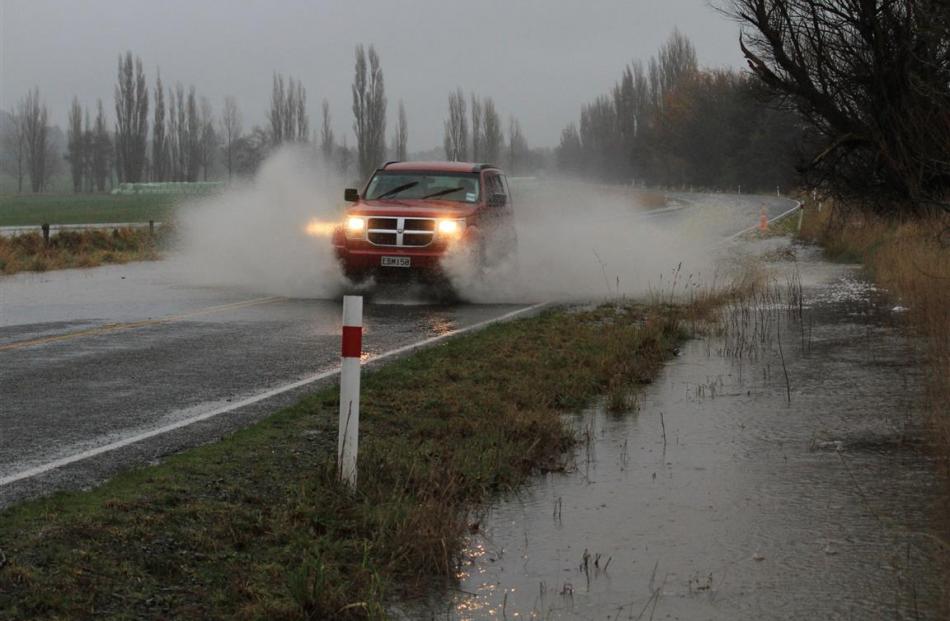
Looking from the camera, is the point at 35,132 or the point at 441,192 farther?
the point at 35,132

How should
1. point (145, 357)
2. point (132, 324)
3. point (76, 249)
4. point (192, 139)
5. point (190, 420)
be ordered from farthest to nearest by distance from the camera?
point (192, 139) < point (76, 249) < point (132, 324) < point (145, 357) < point (190, 420)

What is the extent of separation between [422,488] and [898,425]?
432 cm

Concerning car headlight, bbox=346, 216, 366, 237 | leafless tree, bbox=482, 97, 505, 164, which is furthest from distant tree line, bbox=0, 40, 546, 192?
car headlight, bbox=346, 216, 366, 237

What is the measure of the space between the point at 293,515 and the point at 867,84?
11203 mm

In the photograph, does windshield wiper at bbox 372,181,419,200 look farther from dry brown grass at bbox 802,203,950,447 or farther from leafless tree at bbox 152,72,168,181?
leafless tree at bbox 152,72,168,181

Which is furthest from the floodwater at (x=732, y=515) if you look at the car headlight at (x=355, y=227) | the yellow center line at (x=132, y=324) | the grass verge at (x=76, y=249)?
the grass verge at (x=76, y=249)

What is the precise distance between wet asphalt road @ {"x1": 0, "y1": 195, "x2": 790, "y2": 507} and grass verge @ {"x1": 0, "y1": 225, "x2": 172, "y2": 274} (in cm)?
552

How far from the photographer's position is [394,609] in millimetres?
5293

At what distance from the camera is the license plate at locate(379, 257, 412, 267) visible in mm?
17766

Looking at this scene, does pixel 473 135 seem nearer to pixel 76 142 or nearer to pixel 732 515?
pixel 76 142

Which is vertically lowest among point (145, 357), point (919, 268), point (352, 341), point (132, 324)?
point (145, 357)

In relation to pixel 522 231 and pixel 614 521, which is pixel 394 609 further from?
pixel 522 231

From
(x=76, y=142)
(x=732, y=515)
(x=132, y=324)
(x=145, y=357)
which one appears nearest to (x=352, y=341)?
(x=732, y=515)

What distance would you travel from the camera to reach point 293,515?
632 cm
